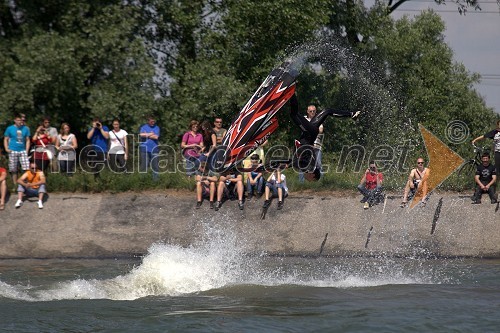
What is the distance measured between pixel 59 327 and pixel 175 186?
8.66 m

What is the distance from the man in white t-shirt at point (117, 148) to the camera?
21.5 meters

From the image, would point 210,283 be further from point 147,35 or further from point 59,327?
point 147,35

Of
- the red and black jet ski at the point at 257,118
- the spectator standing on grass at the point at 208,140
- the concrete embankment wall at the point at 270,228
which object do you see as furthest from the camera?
the concrete embankment wall at the point at 270,228

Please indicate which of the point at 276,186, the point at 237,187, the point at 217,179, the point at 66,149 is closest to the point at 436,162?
the point at 276,186

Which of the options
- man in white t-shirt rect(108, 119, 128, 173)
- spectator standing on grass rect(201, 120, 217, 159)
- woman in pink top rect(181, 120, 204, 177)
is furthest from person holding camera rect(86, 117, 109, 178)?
spectator standing on grass rect(201, 120, 217, 159)

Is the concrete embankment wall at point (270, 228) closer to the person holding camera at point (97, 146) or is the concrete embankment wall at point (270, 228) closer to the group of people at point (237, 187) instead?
the group of people at point (237, 187)

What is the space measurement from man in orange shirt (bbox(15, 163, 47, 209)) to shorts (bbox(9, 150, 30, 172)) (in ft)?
0.82

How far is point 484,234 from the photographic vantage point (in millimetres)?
20766

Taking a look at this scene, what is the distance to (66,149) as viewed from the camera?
2138cm

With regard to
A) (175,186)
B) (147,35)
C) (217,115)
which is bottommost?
(175,186)

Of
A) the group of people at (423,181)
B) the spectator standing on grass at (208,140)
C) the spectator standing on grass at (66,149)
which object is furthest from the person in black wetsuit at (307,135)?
the spectator standing on grass at (66,149)

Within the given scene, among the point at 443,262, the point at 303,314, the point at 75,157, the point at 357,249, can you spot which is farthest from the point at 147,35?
the point at 303,314

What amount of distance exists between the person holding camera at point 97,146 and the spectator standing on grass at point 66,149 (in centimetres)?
43

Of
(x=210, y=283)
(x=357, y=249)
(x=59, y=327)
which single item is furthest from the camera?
Answer: (x=357, y=249)
